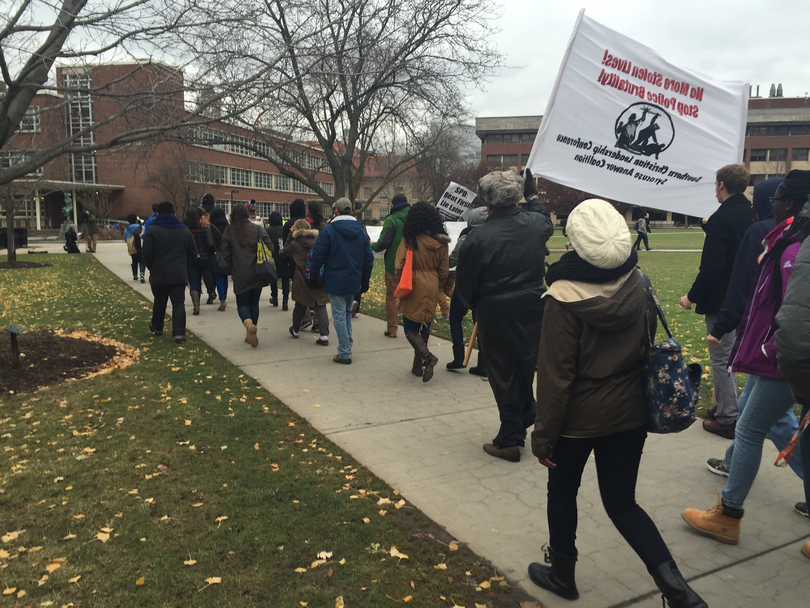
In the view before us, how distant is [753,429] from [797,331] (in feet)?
4.37

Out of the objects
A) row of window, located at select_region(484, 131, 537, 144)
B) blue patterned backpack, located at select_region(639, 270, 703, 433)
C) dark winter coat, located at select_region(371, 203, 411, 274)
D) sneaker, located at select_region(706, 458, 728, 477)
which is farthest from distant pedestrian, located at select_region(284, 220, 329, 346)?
row of window, located at select_region(484, 131, 537, 144)

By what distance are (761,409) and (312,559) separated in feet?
8.02

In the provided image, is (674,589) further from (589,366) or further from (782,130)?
(782,130)

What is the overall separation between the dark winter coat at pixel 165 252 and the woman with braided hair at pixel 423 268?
3584 millimetres

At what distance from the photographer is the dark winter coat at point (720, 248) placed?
457 centimetres

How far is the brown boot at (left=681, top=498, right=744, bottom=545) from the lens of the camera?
333cm

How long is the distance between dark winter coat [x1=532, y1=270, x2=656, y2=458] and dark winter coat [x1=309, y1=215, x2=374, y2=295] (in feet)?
16.5

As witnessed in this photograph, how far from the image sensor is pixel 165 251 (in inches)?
329

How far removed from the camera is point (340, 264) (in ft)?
24.4

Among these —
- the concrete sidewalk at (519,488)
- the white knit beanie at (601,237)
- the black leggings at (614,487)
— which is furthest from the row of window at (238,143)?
the black leggings at (614,487)

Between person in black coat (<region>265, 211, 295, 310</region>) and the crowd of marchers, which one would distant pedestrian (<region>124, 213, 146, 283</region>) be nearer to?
person in black coat (<region>265, 211, 295, 310</region>)

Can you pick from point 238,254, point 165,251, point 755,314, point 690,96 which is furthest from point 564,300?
point 165,251

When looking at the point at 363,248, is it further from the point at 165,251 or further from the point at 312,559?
the point at 312,559

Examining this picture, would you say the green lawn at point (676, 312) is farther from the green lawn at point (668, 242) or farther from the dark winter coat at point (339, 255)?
the green lawn at point (668, 242)
